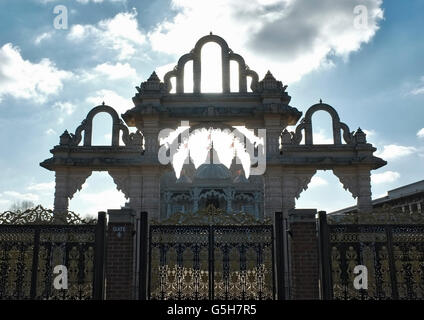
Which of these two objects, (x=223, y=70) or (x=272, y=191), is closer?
(x=272, y=191)

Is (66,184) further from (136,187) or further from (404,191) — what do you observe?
(404,191)

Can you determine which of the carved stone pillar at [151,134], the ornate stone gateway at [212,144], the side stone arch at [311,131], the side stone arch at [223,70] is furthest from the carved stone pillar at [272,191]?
the carved stone pillar at [151,134]

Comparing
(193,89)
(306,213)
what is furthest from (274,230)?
(193,89)

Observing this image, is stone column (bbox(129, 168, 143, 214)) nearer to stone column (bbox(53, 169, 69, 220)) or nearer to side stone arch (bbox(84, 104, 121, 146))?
side stone arch (bbox(84, 104, 121, 146))

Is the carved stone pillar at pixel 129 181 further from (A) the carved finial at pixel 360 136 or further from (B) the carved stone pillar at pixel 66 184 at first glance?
(A) the carved finial at pixel 360 136

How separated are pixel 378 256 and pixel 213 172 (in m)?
23.5

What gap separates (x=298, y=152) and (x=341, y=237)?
8.14 m

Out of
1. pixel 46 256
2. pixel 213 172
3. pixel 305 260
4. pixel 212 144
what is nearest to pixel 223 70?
pixel 212 144

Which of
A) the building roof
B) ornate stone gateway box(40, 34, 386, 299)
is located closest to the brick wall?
ornate stone gateway box(40, 34, 386, 299)

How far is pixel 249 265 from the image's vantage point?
7.45m

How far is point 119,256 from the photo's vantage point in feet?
24.4
